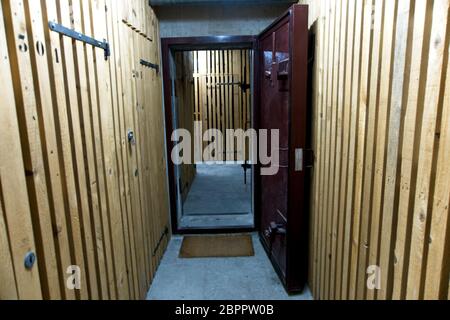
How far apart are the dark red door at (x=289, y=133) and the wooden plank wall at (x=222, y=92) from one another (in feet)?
14.4

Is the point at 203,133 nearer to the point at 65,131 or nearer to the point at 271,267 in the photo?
the point at 271,267

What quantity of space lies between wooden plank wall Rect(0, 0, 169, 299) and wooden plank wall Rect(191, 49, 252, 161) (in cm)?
488

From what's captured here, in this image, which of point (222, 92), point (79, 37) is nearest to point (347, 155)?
point (79, 37)

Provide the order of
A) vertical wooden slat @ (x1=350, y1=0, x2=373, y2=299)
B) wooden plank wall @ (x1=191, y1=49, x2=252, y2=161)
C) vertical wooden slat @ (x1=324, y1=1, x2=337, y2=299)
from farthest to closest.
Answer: wooden plank wall @ (x1=191, y1=49, x2=252, y2=161), vertical wooden slat @ (x1=324, y1=1, x2=337, y2=299), vertical wooden slat @ (x1=350, y1=0, x2=373, y2=299)

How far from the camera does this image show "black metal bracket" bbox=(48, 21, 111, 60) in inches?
48.1

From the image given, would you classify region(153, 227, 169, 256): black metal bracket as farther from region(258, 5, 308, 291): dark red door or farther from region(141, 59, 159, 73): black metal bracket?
region(141, 59, 159, 73): black metal bracket

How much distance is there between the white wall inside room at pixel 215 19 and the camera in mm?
3104

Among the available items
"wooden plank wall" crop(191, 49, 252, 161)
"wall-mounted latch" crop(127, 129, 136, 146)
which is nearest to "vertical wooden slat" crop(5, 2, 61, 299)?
"wall-mounted latch" crop(127, 129, 136, 146)

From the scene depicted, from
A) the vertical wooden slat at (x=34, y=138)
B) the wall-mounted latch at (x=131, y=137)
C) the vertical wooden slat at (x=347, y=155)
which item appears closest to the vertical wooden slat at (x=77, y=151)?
the vertical wooden slat at (x=34, y=138)

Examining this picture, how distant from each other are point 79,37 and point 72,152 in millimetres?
555

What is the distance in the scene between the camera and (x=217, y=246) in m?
3.31

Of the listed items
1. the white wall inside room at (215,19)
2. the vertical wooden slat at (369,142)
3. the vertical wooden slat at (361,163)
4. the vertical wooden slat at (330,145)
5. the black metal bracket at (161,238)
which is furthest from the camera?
the white wall inside room at (215,19)

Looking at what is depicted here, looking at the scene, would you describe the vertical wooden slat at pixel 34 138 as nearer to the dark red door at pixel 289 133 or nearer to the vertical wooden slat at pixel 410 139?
the vertical wooden slat at pixel 410 139

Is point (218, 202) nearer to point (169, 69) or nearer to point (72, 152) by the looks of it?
point (169, 69)
